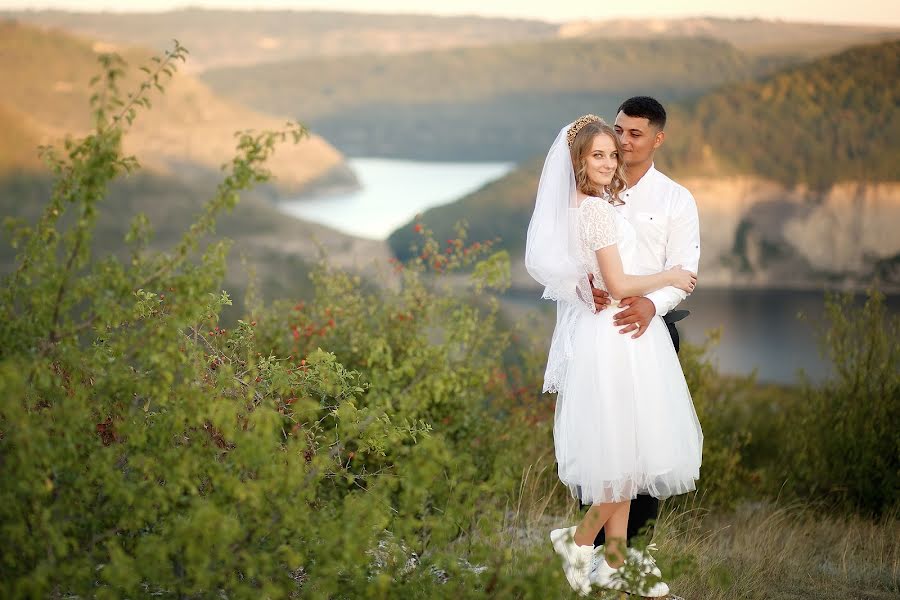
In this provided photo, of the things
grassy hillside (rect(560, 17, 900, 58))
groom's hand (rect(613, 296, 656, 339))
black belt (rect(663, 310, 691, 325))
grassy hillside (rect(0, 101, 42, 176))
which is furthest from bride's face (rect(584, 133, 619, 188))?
grassy hillside (rect(560, 17, 900, 58))

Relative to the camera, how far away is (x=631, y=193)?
154 inches

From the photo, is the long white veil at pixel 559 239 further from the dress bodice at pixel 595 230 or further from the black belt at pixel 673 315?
the black belt at pixel 673 315

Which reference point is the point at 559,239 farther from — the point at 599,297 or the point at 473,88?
the point at 473,88

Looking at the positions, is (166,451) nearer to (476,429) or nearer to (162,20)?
(476,429)

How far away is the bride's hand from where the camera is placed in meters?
3.67

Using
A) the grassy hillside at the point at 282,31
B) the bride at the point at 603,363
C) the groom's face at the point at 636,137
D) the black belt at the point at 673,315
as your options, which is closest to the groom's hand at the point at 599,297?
the bride at the point at 603,363

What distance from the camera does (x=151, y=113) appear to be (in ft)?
160

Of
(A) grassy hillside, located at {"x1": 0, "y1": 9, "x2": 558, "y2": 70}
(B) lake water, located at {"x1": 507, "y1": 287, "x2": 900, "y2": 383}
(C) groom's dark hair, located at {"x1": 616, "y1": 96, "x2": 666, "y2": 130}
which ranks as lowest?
(B) lake water, located at {"x1": 507, "y1": 287, "x2": 900, "y2": 383}

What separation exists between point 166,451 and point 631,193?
2153mm

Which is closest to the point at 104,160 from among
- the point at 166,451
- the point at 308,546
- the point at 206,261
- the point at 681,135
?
the point at 206,261

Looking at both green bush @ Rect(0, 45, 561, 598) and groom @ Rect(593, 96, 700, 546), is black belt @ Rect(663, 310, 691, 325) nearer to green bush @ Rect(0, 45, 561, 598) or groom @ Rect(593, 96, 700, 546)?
groom @ Rect(593, 96, 700, 546)

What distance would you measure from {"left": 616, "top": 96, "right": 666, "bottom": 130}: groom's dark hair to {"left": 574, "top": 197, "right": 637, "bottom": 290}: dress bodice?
574 mm

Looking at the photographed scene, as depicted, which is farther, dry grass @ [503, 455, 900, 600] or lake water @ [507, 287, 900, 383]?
lake water @ [507, 287, 900, 383]

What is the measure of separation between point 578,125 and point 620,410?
113 centimetres
